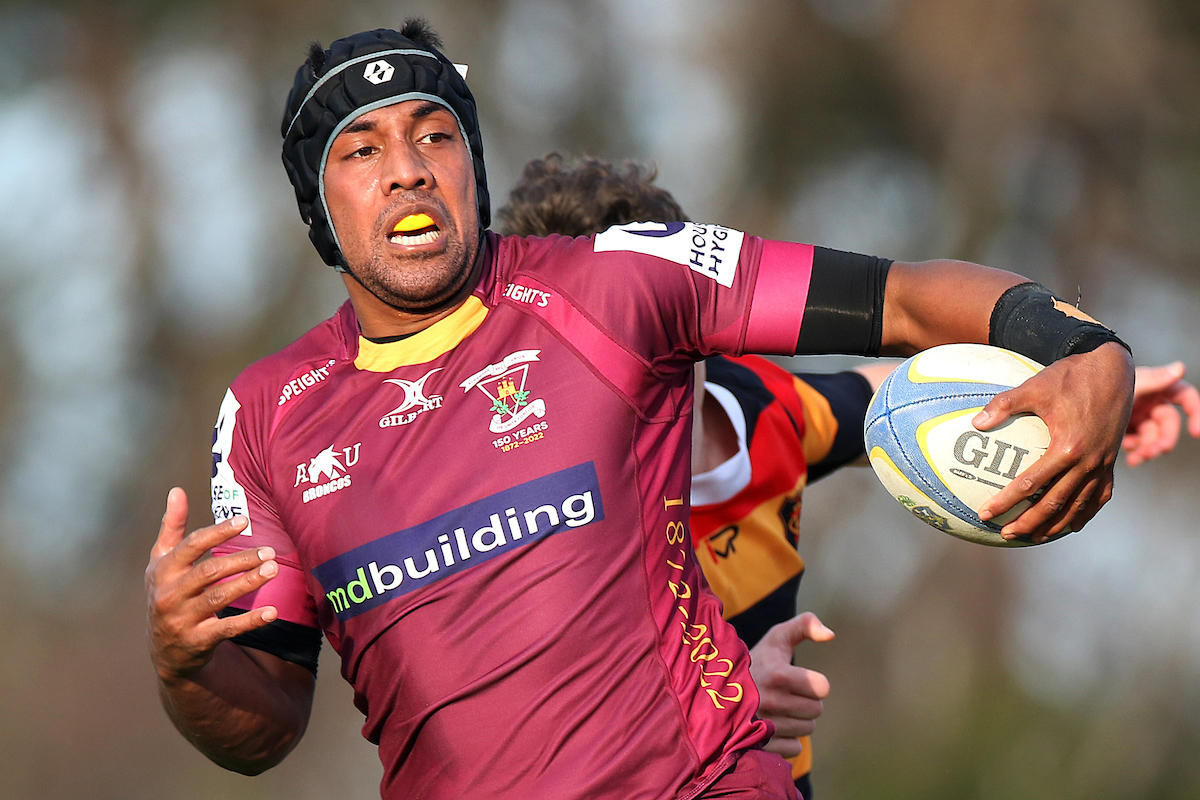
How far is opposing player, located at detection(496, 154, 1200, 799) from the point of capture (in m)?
4.36

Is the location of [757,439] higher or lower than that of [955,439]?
higher

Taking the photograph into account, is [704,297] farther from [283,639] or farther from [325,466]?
[283,639]

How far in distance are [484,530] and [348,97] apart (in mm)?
1109

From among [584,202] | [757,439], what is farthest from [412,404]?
[584,202]

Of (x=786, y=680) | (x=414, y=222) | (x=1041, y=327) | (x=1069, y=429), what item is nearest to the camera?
(x=1069, y=429)

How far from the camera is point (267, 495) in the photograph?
3.29 metres

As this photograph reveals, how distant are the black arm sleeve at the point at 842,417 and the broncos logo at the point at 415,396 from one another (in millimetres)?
2073

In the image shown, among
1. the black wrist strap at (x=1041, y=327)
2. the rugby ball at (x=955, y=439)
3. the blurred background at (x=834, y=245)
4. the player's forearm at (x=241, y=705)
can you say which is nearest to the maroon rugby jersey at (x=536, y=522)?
the player's forearm at (x=241, y=705)

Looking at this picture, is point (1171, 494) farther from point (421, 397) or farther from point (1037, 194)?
point (421, 397)

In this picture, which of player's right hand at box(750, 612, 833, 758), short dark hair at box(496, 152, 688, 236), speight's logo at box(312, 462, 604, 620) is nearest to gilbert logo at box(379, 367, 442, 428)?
speight's logo at box(312, 462, 604, 620)

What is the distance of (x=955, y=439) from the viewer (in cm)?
288

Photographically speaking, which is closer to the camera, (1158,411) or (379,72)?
(379,72)

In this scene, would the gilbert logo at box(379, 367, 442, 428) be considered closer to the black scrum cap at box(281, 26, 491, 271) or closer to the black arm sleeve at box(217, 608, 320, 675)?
the black scrum cap at box(281, 26, 491, 271)

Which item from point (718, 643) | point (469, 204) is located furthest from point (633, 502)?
point (469, 204)
